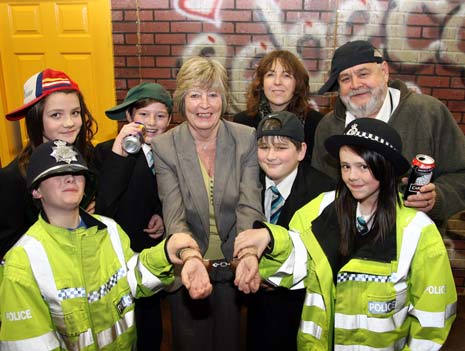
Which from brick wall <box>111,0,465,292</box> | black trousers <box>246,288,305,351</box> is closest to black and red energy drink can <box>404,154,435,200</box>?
black trousers <box>246,288,305,351</box>

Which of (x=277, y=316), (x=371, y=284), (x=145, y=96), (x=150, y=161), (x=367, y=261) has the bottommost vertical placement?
(x=277, y=316)

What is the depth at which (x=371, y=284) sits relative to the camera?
1.89 meters

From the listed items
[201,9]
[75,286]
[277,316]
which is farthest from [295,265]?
[201,9]

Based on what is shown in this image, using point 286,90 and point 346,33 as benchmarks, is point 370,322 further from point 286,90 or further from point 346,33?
point 346,33

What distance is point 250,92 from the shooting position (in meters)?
3.31

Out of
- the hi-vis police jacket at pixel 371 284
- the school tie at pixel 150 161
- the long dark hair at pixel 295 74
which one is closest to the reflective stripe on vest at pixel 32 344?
the hi-vis police jacket at pixel 371 284

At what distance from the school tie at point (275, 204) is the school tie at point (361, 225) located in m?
0.47

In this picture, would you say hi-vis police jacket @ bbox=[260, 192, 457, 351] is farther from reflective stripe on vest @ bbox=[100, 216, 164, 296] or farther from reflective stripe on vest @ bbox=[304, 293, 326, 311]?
reflective stripe on vest @ bbox=[100, 216, 164, 296]

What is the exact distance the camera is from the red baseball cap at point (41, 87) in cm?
222

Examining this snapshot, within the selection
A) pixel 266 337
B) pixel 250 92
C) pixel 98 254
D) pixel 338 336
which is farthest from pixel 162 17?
pixel 338 336

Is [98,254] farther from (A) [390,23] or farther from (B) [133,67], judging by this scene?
(A) [390,23]

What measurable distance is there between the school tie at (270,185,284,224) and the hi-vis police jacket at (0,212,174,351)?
26.9 inches

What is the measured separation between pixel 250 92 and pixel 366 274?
1839mm

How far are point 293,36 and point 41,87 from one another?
2402 millimetres
